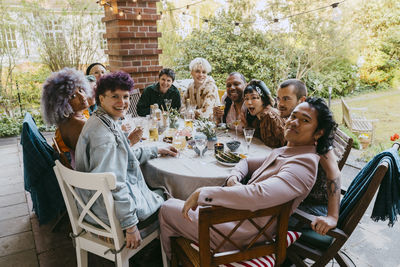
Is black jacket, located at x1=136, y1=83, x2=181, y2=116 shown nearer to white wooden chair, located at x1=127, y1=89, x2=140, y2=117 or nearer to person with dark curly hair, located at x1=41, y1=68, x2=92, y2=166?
white wooden chair, located at x1=127, y1=89, x2=140, y2=117

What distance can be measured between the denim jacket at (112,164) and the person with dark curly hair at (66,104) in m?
0.48

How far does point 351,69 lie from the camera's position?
7.58 metres

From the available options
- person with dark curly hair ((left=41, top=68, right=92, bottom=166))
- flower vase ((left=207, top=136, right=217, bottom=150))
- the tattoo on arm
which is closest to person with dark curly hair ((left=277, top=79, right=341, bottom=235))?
the tattoo on arm

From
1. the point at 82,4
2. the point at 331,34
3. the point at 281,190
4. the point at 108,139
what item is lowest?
the point at 281,190

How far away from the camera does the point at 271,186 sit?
1.16 meters

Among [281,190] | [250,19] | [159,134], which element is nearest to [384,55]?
[250,19]

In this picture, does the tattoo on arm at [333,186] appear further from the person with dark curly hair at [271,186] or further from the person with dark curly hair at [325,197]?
the person with dark curly hair at [271,186]

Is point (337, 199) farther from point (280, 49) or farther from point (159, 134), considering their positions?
point (280, 49)

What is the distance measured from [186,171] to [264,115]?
2.82 ft

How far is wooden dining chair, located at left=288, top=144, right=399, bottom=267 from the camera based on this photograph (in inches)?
49.5

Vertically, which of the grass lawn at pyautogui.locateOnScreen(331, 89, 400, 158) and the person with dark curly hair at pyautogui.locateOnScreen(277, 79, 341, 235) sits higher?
the person with dark curly hair at pyautogui.locateOnScreen(277, 79, 341, 235)

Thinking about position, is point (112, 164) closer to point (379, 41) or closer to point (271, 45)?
point (271, 45)

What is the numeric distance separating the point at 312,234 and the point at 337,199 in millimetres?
235

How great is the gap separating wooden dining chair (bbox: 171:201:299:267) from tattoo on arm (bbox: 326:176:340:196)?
0.30 meters
